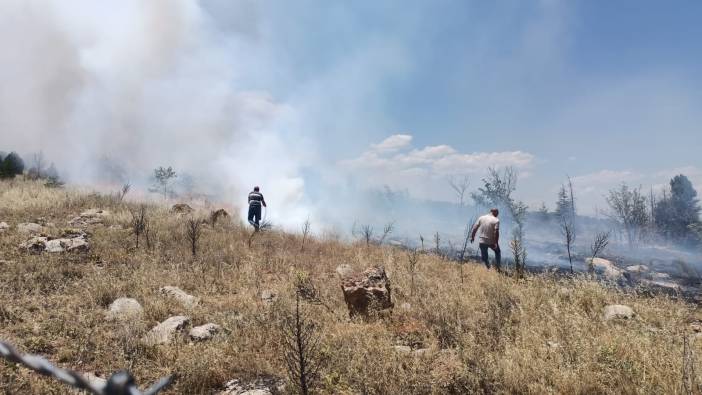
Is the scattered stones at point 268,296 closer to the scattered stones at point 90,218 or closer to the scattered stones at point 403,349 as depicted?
the scattered stones at point 403,349

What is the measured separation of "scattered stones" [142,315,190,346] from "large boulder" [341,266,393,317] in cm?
218

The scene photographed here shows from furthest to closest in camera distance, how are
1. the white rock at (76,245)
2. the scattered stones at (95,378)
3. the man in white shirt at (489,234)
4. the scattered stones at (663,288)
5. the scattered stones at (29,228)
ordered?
the scattered stones at (663,288), the man in white shirt at (489,234), the scattered stones at (29,228), the white rock at (76,245), the scattered stones at (95,378)

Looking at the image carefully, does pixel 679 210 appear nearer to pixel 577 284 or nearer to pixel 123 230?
pixel 577 284

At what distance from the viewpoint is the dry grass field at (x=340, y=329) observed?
326 centimetres

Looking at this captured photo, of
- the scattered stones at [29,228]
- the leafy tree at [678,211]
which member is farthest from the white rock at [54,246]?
the leafy tree at [678,211]

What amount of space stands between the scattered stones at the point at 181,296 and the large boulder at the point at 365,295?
2228mm

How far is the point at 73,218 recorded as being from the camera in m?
11.2

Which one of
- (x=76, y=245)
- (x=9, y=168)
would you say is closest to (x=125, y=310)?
(x=76, y=245)

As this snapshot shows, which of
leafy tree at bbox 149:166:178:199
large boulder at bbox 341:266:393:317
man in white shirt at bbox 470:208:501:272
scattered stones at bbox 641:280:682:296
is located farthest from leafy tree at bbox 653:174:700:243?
leafy tree at bbox 149:166:178:199

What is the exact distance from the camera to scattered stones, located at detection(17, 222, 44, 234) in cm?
877

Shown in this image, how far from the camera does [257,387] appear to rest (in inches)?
130

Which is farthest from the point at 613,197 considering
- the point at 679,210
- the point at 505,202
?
the point at 505,202

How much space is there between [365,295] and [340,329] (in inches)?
33.7

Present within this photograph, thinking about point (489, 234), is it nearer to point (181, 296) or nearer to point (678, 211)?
point (181, 296)
